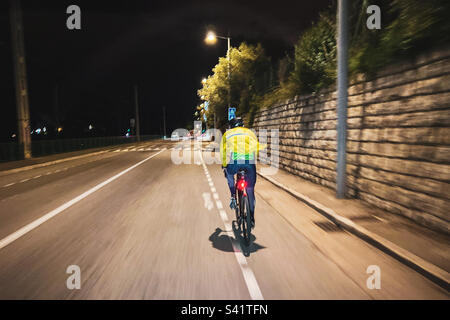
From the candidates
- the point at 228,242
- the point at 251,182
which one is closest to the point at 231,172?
the point at 251,182

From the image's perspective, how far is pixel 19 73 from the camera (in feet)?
70.9

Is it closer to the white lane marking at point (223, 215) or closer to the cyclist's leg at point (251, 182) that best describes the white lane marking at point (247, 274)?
the cyclist's leg at point (251, 182)

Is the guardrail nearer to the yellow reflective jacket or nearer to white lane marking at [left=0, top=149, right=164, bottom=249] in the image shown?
white lane marking at [left=0, top=149, right=164, bottom=249]

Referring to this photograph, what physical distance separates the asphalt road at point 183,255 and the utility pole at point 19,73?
15826 mm

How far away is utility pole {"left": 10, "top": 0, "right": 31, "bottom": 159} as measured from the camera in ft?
69.1

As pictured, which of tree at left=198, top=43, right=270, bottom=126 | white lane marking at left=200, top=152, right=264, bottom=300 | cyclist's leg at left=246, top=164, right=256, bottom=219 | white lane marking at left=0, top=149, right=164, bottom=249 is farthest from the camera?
tree at left=198, top=43, right=270, bottom=126

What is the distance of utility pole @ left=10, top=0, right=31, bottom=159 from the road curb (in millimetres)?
20925

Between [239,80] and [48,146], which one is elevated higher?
[239,80]

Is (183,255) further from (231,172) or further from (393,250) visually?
(393,250)

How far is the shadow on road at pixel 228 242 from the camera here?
5083 mm

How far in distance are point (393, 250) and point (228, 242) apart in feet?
7.90

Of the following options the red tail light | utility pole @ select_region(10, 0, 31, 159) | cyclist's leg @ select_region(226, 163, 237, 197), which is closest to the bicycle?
the red tail light

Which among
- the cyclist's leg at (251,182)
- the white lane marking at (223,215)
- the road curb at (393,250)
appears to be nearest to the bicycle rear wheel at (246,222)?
the cyclist's leg at (251,182)
